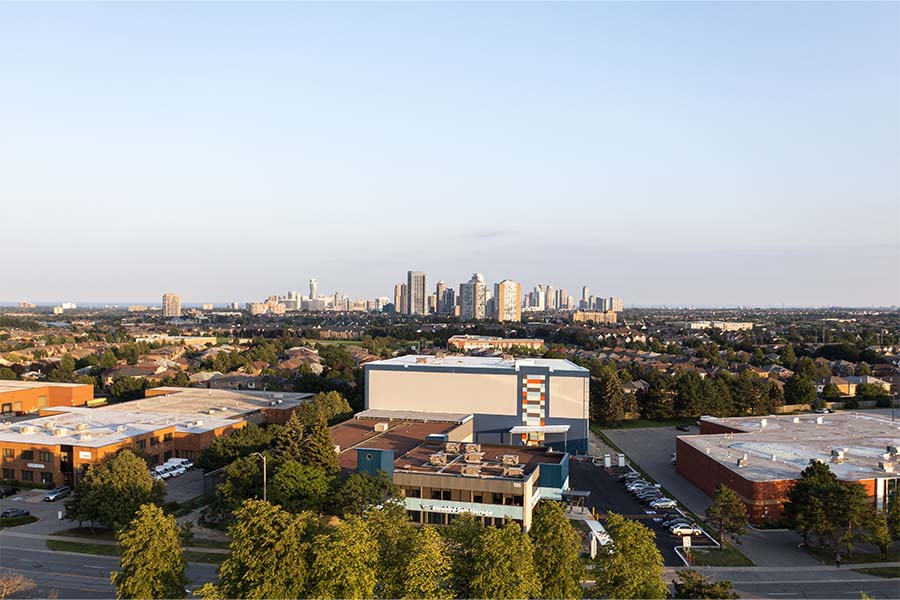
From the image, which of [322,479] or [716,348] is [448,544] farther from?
[716,348]

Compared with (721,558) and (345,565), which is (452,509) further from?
(345,565)

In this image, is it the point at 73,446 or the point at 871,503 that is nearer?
the point at 871,503

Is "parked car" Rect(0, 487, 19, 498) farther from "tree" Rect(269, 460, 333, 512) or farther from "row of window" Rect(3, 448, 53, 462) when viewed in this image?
"tree" Rect(269, 460, 333, 512)

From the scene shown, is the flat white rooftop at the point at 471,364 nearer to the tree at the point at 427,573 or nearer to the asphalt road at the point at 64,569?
the asphalt road at the point at 64,569

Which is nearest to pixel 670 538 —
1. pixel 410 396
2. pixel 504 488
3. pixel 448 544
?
pixel 504 488

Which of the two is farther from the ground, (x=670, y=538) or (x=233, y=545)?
(x=233, y=545)

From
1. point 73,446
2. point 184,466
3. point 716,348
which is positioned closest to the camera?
point 73,446

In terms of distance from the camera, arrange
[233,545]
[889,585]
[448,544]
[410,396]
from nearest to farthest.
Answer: [233,545]
[448,544]
[889,585]
[410,396]
